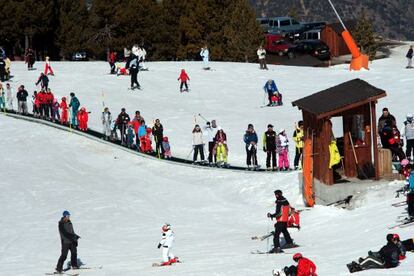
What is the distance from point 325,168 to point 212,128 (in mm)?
9134

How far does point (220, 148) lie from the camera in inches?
1305

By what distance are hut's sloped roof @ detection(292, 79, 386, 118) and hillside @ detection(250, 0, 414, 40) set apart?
147649mm

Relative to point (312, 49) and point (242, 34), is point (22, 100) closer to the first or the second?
point (312, 49)

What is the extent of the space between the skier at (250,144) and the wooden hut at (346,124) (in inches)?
212

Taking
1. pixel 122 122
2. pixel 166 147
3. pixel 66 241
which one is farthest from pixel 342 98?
pixel 122 122

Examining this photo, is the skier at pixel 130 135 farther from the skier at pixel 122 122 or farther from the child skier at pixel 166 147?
the child skier at pixel 166 147

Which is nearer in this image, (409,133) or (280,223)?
(280,223)

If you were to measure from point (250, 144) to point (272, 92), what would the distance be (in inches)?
439

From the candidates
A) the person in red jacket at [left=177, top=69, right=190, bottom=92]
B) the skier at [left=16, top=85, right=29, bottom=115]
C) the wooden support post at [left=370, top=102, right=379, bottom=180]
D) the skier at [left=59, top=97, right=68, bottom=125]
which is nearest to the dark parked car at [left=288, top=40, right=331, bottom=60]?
the person in red jacket at [left=177, top=69, right=190, bottom=92]

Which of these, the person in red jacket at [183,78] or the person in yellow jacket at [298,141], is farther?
the person in red jacket at [183,78]

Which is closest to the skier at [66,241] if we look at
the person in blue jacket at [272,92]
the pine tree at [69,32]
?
the person in blue jacket at [272,92]

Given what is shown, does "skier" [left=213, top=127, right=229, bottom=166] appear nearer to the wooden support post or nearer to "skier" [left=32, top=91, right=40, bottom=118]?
the wooden support post

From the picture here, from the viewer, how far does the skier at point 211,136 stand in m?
33.5

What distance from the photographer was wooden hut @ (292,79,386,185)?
25531 mm
